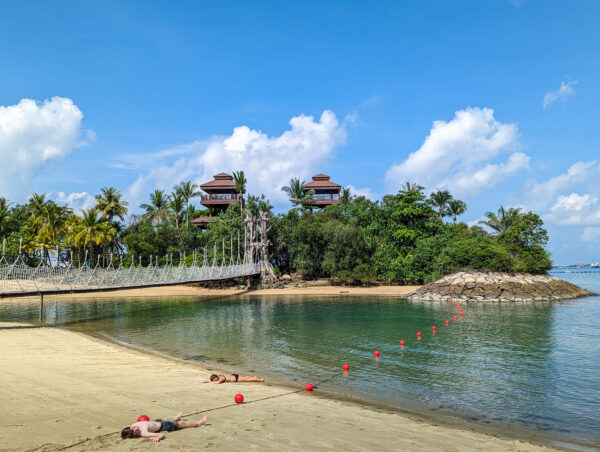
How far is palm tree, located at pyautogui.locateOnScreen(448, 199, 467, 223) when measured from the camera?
48.0 meters

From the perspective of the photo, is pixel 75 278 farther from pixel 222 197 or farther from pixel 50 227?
pixel 222 197

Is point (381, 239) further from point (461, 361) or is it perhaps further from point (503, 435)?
point (503, 435)

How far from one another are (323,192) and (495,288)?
25599 millimetres

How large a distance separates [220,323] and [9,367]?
9428mm

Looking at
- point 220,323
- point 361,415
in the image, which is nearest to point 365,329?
point 220,323

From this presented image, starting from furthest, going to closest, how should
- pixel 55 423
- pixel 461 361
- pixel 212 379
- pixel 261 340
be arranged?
pixel 261 340, pixel 461 361, pixel 212 379, pixel 55 423

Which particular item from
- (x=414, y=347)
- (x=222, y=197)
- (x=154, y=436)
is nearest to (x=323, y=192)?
(x=222, y=197)

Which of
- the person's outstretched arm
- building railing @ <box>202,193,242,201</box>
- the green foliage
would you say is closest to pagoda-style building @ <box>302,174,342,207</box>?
building railing @ <box>202,193,242,201</box>

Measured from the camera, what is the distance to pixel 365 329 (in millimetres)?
15297

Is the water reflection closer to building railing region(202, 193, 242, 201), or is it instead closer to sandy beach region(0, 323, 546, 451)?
sandy beach region(0, 323, 546, 451)

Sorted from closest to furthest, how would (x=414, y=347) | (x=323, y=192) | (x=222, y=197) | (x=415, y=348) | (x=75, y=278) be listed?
(x=415, y=348), (x=414, y=347), (x=75, y=278), (x=222, y=197), (x=323, y=192)

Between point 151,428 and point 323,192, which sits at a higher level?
point 323,192

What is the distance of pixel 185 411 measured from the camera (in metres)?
5.68

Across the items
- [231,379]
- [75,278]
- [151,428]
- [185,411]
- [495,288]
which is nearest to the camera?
[151,428]
